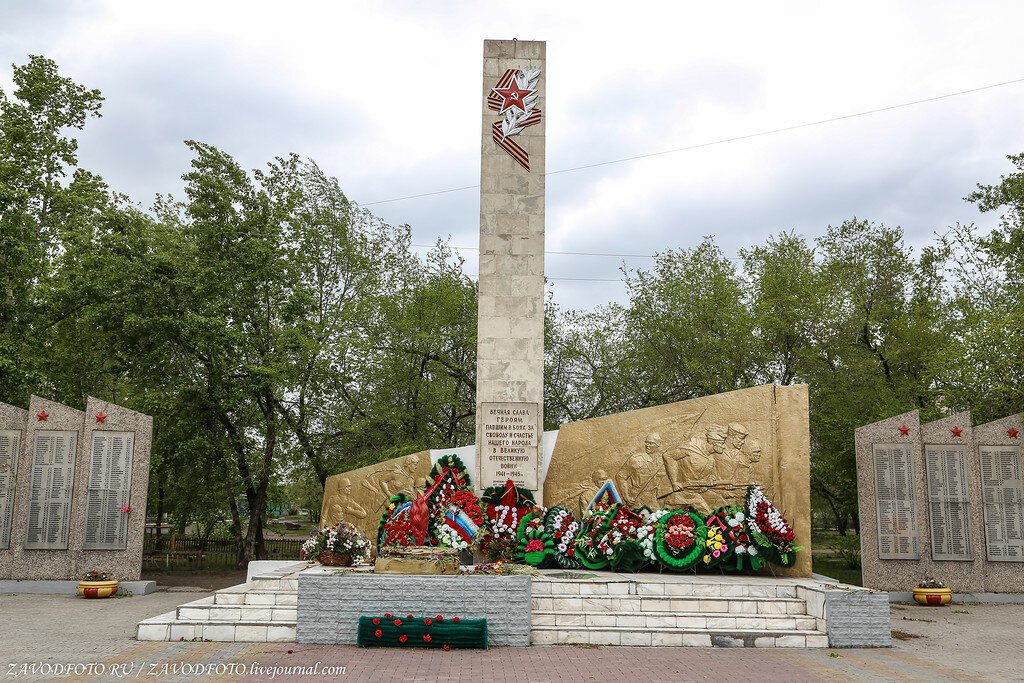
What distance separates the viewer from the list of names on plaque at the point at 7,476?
539 inches

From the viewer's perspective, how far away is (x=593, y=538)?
1185 cm

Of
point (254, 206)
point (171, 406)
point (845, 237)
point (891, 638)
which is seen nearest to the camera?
point (891, 638)

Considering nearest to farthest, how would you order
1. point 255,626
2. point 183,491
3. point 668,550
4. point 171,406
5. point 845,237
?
Answer: point 255,626
point 668,550
point 171,406
point 183,491
point 845,237

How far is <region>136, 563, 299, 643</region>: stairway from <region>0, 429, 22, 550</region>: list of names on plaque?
6.05 meters

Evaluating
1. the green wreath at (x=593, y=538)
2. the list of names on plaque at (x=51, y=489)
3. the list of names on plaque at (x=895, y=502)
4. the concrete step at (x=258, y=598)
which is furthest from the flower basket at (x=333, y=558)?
the list of names on plaque at (x=895, y=502)

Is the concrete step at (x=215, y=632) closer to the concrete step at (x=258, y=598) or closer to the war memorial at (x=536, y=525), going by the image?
the war memorial at (x=536, y=525)

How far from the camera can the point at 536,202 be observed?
13781mm

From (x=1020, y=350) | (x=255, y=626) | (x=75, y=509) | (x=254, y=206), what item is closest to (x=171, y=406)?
(x=75, y=509)

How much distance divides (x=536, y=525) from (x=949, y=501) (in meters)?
7.32

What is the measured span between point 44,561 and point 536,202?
33.9ft

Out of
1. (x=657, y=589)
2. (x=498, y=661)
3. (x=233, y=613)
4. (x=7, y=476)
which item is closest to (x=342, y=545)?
(x=233, y=613)

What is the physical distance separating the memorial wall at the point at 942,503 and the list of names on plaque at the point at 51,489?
13.6 metres

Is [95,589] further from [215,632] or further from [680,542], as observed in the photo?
[680,542]

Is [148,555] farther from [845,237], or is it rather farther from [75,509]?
[845,237]
